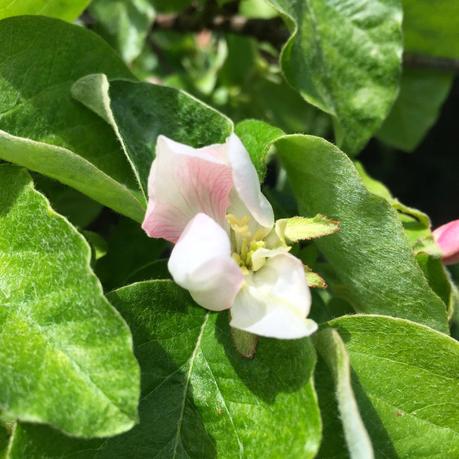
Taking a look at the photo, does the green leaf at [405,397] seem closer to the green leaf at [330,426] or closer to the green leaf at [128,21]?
the green leaf at [330,426]

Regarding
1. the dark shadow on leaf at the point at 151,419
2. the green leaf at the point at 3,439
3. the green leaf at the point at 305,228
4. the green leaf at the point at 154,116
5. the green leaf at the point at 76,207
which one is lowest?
the green leaf at the point at 76,207

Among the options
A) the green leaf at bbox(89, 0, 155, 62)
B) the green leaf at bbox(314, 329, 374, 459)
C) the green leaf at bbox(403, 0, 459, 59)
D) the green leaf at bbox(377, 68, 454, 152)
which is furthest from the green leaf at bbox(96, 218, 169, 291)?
the green leaf at bbox(377, 68, 454, 152)

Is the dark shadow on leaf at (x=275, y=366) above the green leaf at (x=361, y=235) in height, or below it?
below

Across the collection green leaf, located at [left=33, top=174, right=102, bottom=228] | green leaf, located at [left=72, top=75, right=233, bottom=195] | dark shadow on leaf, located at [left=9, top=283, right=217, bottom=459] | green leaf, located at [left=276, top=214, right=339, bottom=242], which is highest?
green leaf, located at [left=276, top=214, right=339, bottom=242]

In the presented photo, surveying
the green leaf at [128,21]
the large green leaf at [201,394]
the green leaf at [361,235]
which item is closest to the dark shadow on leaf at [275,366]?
the large green leaf at [201,394]

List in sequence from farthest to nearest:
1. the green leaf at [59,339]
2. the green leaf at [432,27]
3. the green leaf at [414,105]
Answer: the green leaf at [414,105]
the green leaf at [432,27]
the green leaf at [59,339]

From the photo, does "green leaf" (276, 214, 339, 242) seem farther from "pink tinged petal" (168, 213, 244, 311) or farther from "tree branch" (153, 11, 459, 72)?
Answer: "tree branch" (153, 11, 459, 72)
